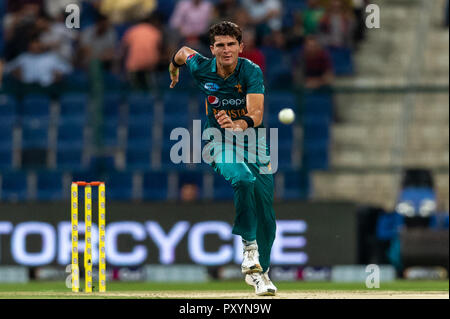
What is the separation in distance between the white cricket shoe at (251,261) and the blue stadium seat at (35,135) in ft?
26.1

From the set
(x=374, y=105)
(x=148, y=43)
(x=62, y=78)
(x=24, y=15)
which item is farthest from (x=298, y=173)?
(x=24, y=15)

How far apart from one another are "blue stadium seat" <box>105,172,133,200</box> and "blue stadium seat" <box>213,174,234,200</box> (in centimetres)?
123

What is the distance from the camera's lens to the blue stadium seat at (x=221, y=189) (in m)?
15.5

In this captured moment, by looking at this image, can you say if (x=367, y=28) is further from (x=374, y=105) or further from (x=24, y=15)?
(x=24, y=15)

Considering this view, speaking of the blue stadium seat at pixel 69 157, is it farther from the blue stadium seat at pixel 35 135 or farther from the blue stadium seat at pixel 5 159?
the blue stadium seat at pixel 5 159

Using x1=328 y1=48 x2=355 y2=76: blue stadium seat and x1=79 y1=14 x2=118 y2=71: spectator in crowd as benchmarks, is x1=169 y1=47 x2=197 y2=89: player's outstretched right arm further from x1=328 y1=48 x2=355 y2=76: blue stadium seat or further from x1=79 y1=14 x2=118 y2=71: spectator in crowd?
x1=328 y1=48 x2=355 y2=76: blue stadium seat

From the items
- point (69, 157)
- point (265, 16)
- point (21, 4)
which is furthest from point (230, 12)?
point (21, 4)

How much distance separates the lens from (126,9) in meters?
18.1

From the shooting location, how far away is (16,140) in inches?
648

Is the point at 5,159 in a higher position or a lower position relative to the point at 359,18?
lower

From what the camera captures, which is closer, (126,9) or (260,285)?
(260,285)

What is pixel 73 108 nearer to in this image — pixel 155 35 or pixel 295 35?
pixel 155 35

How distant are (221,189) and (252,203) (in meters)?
6.69

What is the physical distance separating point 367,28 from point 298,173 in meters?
4.34
